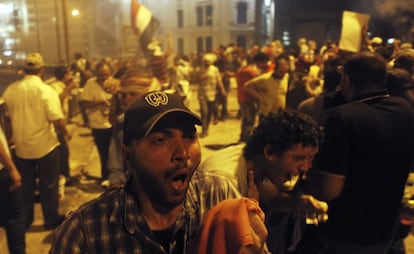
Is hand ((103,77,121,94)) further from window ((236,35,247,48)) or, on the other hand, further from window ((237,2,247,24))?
window ((236,35,247,48))

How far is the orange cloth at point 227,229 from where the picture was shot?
128 centimetres

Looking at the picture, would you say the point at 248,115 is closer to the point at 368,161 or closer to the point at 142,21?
the point at 142,21

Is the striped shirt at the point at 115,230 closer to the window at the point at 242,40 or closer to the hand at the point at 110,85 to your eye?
the hand at the point at 110,85

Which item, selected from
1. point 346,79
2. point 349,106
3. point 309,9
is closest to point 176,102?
point 349,106

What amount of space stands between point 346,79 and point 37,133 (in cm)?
337

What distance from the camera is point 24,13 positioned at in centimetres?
4025

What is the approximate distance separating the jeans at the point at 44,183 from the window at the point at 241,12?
48.4m

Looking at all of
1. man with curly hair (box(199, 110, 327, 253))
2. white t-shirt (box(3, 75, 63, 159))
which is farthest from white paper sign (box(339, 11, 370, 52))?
man with curly hair (box(199, 110, 327, 253))

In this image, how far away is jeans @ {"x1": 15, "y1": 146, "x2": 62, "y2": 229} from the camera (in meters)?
4.81

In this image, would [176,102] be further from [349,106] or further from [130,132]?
Answer: [349,106]

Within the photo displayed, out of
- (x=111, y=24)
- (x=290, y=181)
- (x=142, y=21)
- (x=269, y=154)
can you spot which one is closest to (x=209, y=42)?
(x=111, y=24)

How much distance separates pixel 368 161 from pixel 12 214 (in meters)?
3.15

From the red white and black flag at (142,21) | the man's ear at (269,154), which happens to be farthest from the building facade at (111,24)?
the man's ear at (269,154)

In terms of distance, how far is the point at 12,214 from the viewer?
406 cm
